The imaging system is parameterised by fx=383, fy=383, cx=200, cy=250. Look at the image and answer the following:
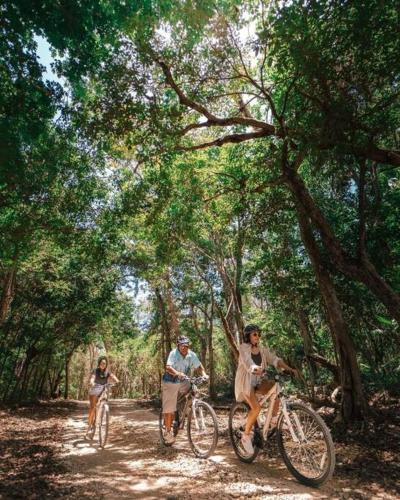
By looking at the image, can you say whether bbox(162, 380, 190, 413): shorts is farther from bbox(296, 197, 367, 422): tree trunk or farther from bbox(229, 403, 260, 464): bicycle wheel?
bbox(296, 197, 367, 422): tree trunk

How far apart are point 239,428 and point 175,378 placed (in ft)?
5.13

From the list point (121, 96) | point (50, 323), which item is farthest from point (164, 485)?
point (50, 323)

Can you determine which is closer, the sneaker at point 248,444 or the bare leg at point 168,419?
the sneaker at point 248,444

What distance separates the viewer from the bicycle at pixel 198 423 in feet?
20.1

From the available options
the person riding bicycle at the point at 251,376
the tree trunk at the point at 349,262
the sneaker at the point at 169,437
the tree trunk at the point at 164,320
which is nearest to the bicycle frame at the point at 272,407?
the person riding bicycle at the point at 251,376

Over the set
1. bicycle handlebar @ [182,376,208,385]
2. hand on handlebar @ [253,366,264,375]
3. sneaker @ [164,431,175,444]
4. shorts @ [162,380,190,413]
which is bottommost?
sneaker @ [164,431,175,444]

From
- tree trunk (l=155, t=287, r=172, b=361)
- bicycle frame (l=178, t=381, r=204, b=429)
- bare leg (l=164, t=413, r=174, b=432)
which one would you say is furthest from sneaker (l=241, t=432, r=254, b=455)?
tree trunk (l=155, t=287, r=172, b=361)

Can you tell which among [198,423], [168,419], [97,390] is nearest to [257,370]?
[198,423]

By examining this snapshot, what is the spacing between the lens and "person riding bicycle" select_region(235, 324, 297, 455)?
5629mm

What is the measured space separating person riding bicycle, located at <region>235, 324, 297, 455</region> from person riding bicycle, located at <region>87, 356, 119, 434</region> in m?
3.75

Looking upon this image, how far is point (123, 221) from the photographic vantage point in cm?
1097

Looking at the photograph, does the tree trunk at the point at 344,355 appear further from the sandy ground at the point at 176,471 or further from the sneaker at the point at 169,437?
the sneaker at the point at 169,437

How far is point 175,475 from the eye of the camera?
17.5 ft

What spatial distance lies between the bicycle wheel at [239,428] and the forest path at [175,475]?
0.14 meters
